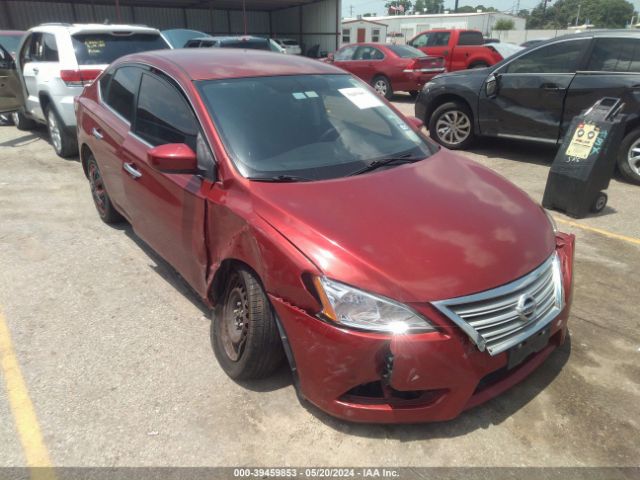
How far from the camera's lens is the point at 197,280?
3.01 m

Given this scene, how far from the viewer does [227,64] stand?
10.8 ft

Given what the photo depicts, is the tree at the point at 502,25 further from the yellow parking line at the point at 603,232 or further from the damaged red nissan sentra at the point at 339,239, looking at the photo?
the damaged red nissan sentra at the point at 339,239

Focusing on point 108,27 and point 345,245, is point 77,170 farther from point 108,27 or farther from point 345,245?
point 345,245

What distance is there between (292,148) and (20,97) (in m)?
7.50

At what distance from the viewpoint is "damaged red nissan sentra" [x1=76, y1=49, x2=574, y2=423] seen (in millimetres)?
2066

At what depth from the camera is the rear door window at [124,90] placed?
377 centimetres

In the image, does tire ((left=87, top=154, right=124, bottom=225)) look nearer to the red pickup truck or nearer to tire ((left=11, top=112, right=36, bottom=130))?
tire ((left=11, top=112, right=36, bottom=130))

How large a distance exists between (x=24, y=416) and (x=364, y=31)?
39.5m

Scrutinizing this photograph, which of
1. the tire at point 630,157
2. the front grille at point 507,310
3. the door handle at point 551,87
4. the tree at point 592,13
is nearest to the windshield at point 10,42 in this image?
the door handle at point 551,87

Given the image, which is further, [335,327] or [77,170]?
[77,170]

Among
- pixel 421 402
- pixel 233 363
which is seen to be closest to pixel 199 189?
pixel 233 363

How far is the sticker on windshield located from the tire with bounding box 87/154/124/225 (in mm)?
2508

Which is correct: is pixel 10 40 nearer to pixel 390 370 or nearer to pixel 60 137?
pixel 60 137

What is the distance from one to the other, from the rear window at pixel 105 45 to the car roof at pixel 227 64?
3419mm
